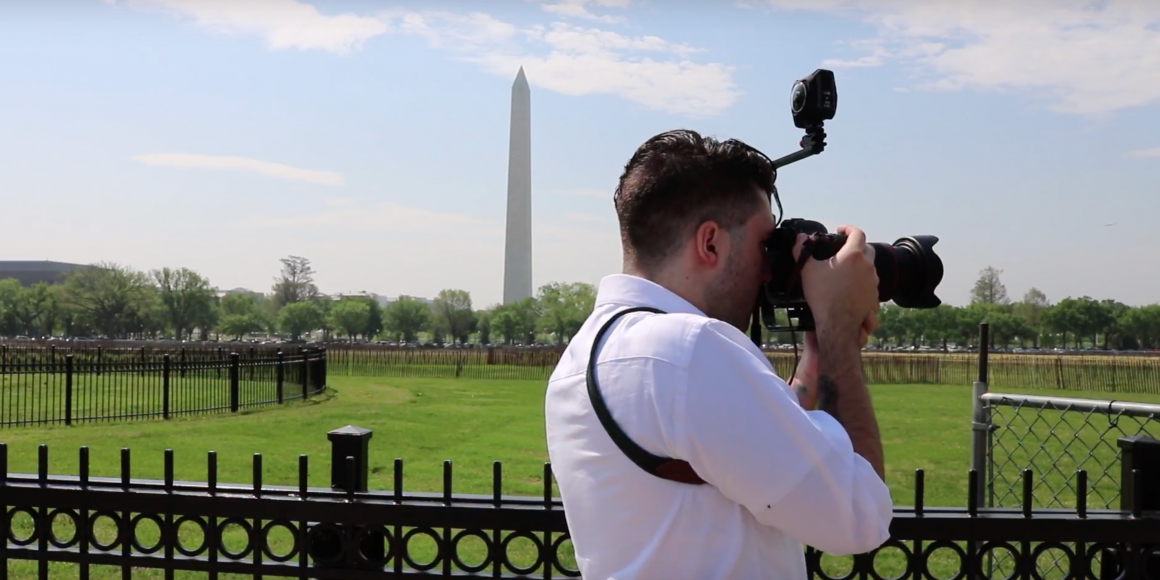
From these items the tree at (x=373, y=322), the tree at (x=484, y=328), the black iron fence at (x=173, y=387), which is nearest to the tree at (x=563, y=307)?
the tree at (x=484, y=328)

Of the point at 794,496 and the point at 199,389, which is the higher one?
the point at 794,496

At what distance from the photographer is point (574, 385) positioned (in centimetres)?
151

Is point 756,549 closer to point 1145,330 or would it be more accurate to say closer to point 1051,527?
point 1051,527

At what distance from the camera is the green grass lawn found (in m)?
9.59

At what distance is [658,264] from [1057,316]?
3572 inches

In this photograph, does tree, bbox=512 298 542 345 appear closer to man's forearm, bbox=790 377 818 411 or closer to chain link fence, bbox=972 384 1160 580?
chain link fence, bbox=972 384 1160 580

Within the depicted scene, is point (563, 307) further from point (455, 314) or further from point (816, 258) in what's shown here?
point (816, 258)

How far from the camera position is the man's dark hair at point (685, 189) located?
1.51m

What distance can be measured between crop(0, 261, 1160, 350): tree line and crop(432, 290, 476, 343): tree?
130 mm

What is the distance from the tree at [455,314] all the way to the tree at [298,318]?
13.3 meters

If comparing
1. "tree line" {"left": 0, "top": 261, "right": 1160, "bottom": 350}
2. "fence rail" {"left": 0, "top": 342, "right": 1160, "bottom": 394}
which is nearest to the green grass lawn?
"fence rail" {"left": 0, "top": 342, "right": 1160, "bottom": 394}

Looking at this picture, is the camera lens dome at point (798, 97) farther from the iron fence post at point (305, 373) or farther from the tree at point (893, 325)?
the tree at point (893, 325)

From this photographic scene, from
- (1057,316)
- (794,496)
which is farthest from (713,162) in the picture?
(1057,316)

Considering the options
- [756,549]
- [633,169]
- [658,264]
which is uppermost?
[633,169]
